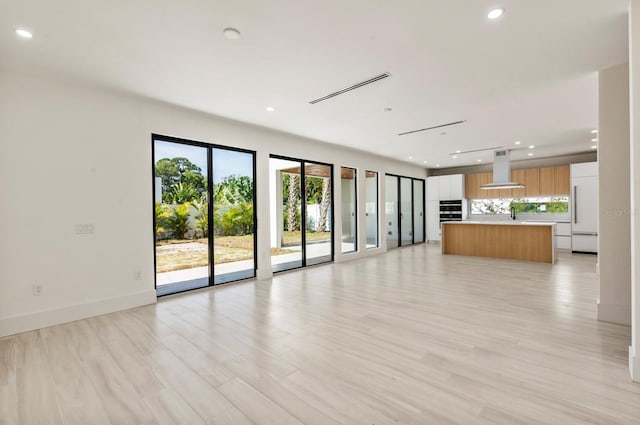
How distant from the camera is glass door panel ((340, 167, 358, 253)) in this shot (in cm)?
773

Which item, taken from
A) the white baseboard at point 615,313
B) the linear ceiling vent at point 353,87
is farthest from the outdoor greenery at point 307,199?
the white baseboard at point 615,313

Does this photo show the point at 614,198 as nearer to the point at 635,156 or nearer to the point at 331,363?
the point at 635,156

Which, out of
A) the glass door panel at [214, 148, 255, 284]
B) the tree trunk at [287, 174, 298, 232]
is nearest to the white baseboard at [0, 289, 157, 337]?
the glass door panel at [214, 148, 255, 284]

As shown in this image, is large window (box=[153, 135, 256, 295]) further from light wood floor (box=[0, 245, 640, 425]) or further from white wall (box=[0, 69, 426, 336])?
light wood floor (box=[0, 245, 640, 425])

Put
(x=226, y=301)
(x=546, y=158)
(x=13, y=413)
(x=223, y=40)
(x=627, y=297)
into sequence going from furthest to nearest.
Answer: (x=546, y=158) → (x=226, y=301) → (x=627, y=297) → (x=223, y=40) → (x=13, y=413)

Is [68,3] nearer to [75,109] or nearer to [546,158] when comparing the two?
[75,109]

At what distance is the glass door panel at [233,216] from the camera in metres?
5.20

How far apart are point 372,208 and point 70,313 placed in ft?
23.2

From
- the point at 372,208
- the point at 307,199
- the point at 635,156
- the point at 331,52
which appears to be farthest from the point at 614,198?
the point at 372,208

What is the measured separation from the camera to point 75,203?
3.68 m

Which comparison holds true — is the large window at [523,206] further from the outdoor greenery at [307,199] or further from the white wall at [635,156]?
the white wall at [635,156]

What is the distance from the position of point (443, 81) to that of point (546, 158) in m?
7.85

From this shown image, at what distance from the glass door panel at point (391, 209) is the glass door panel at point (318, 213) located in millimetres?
2764

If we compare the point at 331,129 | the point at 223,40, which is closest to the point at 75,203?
the point at 223,40
